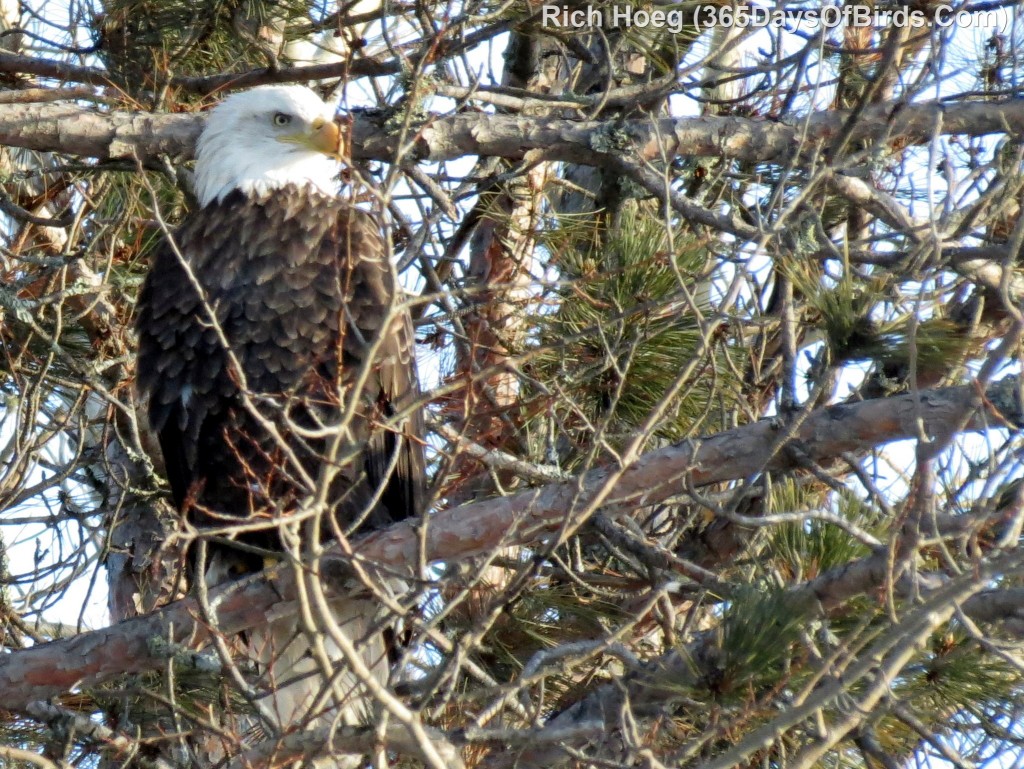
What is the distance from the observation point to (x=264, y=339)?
3773mm

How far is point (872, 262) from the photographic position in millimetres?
3314

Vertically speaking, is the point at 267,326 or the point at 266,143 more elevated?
the point at 266,143

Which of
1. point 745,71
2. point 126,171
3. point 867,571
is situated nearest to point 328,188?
point 126,171

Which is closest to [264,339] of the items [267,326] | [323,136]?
[267,326]

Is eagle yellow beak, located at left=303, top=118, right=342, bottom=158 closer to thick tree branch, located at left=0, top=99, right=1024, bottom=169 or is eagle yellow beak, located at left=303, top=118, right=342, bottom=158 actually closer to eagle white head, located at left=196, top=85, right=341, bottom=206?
eagle white head, located at left=196, top=85, right=341, bottom=206

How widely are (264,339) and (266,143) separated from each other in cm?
71

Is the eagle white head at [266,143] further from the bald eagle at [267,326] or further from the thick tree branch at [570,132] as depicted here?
the thick tree branch at [570,132]

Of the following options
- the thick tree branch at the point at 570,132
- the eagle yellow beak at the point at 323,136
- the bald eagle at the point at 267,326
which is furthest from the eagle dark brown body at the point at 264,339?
the thick tree branch at the point at 570,132

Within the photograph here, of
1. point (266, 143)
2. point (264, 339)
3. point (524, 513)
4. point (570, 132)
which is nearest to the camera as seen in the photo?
point (524, 513)

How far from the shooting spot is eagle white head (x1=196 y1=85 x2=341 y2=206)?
13.5ft

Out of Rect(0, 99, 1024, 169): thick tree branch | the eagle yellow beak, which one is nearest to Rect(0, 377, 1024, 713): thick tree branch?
Rect(0, 99, 1024, 169): thick tree branch

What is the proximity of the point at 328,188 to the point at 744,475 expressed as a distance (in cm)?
171

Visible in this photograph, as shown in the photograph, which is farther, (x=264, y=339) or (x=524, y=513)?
(x=264, y=339)

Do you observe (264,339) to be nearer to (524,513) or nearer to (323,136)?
(323,136)
